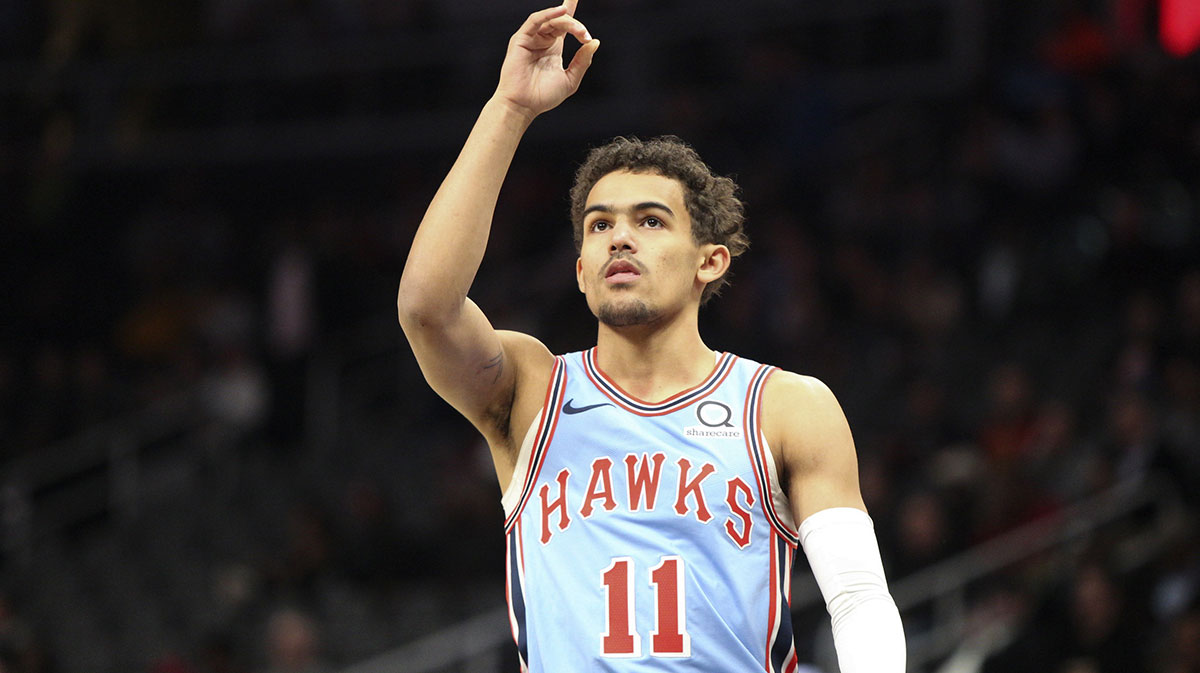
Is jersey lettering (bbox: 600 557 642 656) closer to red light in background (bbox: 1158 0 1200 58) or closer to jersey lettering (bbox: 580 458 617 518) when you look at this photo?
jersey lettering (bbox: 580 458 617 518)


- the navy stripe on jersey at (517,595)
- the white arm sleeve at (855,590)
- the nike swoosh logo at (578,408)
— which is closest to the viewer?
the white arm sleeve at (855,590)

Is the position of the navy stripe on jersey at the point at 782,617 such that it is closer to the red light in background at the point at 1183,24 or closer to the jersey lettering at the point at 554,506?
the jersey lettering at the point at 554,506

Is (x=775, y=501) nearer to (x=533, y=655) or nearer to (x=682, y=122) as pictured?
(x=533, y=655)

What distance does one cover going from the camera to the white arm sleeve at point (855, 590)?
12.1 ft

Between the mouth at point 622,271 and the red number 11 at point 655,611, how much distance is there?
0.74 meters

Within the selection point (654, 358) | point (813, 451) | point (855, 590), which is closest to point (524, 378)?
point (654, 358)

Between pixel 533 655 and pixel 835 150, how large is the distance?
405 inches

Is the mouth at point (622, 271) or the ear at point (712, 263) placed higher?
the ear at point (712, 263)

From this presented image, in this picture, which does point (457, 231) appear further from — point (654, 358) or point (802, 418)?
point (802, 418)

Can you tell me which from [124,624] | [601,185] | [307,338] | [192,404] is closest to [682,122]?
[307,338]

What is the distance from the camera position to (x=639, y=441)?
160 inches

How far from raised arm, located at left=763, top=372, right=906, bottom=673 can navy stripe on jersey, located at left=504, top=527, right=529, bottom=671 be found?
0.73m

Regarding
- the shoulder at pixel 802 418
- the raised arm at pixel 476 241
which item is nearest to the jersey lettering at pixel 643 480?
the shoulder at pixel 802 418

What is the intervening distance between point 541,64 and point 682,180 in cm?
52
